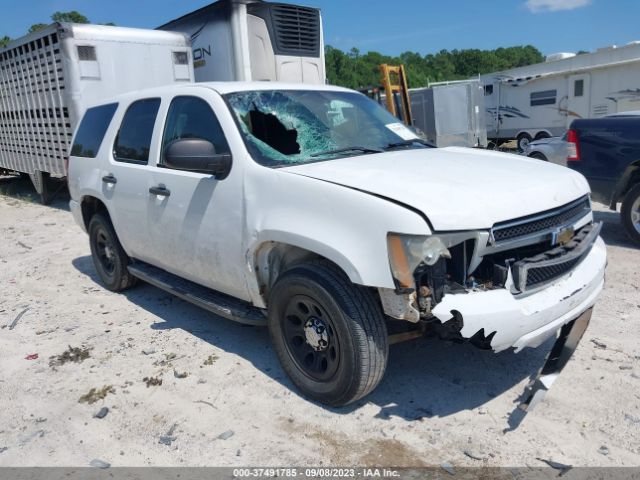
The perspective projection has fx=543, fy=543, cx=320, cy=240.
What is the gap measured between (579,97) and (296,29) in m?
13.3

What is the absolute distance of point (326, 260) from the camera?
10.4ft

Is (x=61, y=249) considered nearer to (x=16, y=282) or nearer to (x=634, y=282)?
(x=16, y=282)

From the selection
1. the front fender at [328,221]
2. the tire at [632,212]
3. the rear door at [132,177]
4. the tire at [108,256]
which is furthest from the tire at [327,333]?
the tire at [632,212]

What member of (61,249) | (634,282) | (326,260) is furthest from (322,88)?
(61,249)

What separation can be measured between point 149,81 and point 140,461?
8.15 metres

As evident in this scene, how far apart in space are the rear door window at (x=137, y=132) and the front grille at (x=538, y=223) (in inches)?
116

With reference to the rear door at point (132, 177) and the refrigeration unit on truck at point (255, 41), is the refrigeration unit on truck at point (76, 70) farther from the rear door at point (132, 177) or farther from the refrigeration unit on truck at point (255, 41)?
the rear door at point (132, 177)

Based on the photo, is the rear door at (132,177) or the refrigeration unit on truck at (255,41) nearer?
the rear door at (132,177)

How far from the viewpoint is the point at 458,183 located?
117 inches

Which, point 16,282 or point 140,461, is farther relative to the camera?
point 16,282

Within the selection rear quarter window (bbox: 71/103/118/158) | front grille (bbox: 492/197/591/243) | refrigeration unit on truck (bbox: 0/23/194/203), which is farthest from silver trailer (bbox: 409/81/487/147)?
front grille (bbox: 492/197/591/243)

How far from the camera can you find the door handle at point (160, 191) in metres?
4.13

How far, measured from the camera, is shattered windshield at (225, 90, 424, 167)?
3588mm

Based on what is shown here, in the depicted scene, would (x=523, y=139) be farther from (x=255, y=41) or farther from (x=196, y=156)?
(x=196, y=156)
